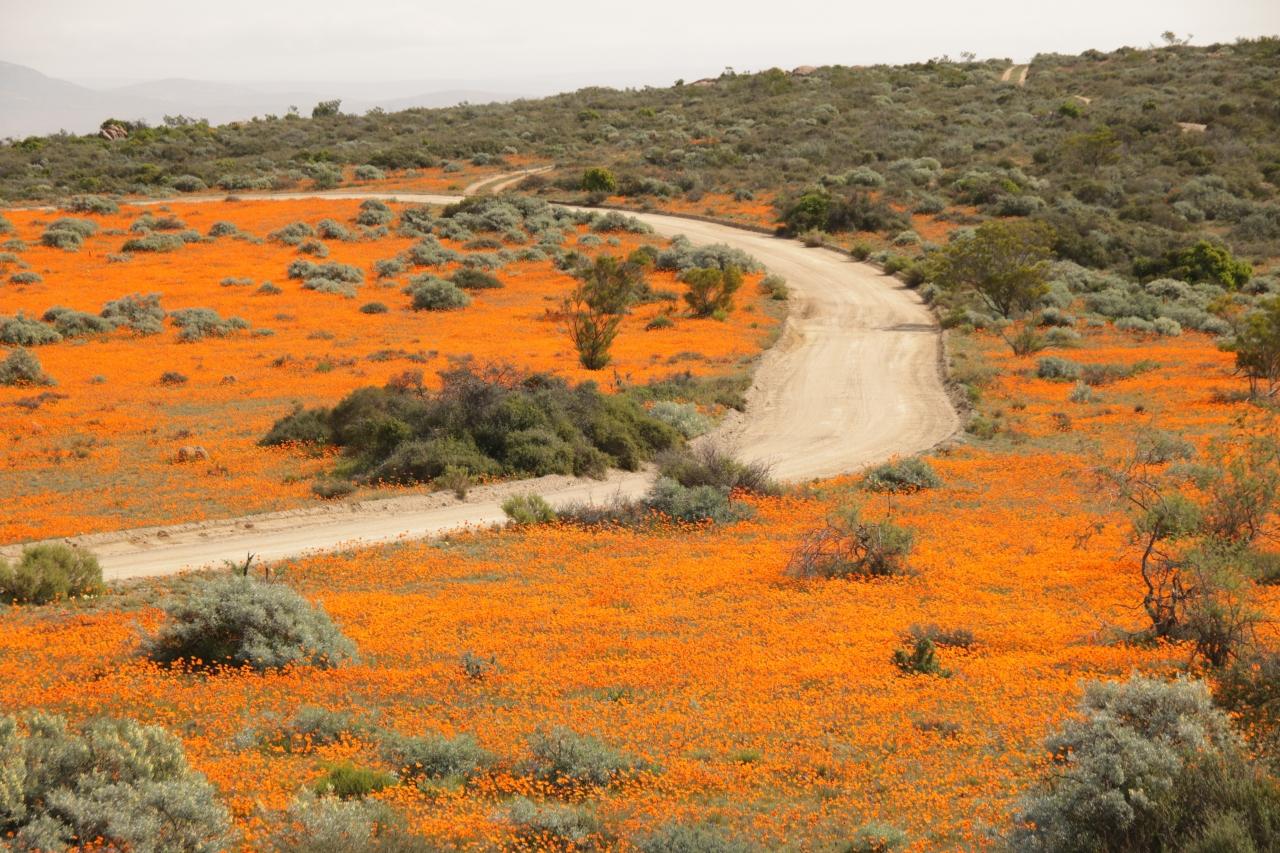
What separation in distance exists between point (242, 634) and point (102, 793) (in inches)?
235

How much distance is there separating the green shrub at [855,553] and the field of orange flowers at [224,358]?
11834mm

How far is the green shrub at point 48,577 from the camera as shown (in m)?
15.5

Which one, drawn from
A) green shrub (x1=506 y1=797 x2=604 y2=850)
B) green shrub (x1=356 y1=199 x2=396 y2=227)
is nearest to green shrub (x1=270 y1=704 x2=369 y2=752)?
green shrub (x1=506 y1=797 x2=604 y2=850)

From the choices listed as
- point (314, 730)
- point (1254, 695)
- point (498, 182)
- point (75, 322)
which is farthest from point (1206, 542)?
point (498, 182)

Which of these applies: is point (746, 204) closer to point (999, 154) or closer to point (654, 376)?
point (999, 154)

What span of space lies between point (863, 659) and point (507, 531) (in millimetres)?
9598

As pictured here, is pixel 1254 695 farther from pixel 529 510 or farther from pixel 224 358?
pixel 224 358

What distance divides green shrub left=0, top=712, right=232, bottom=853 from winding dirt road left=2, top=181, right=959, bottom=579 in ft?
34.8

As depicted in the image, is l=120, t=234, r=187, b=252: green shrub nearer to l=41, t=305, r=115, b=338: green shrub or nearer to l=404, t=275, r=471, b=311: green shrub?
l=41, t=305, r=115, b=338: green shrub

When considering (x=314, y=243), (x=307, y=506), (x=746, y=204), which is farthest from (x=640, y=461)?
(x=746, y=204)

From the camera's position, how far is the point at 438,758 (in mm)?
9398

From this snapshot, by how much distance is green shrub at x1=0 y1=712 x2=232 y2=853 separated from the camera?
6.73 m

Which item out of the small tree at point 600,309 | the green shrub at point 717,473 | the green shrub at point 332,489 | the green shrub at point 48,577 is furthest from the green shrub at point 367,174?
the green shrub at point 48,577

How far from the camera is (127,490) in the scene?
2266cm
